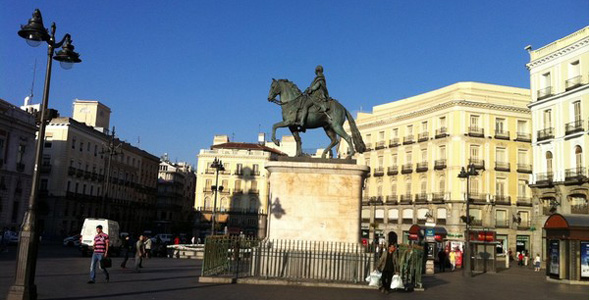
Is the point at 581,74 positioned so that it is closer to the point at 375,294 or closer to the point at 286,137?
the point at 375,294

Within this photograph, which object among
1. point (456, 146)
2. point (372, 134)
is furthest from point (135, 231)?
point (456, 146)

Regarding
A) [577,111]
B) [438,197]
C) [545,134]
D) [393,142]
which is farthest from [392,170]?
[577,111]

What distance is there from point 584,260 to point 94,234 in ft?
90.3

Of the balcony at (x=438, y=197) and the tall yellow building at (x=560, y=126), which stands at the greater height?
the tall yellow building at (x=560, y=126)

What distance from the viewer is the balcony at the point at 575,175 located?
3936cm

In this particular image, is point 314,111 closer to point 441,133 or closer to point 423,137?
point 441,133

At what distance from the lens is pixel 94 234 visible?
1377 inches

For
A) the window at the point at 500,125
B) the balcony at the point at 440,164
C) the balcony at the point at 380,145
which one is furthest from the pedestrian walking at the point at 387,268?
the balcony at the point at 380,145

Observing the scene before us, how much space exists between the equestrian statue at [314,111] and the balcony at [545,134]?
3027cm

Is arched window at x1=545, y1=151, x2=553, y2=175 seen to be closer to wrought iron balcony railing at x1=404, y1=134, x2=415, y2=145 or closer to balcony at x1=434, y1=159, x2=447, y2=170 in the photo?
balcony at x1=434, y1=159, x2=447, y2=170

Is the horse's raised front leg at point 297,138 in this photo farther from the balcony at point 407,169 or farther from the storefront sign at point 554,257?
the balcony at point 407,169

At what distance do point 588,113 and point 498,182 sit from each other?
74.6 ft

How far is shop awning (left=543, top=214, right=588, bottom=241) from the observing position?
24781 mm

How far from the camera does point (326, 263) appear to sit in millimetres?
16062
